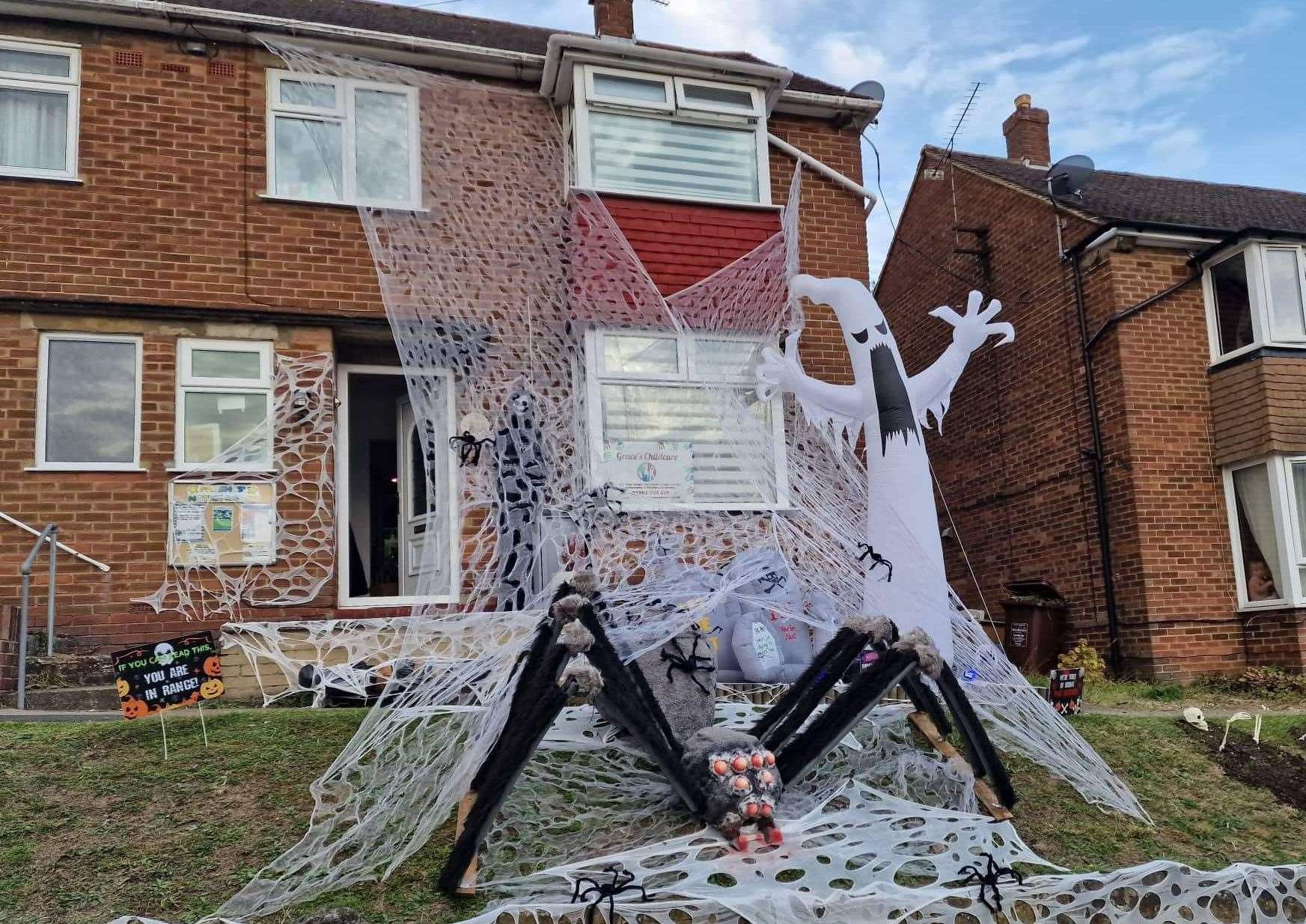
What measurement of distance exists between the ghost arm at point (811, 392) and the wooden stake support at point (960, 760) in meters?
2.34

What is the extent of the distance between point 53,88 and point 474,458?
22.1 ft

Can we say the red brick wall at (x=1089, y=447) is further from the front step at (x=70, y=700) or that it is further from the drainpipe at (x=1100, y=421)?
the front step at (x=70, y=700)

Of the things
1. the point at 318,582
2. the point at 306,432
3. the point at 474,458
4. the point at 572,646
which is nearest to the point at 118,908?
the point at 572,646

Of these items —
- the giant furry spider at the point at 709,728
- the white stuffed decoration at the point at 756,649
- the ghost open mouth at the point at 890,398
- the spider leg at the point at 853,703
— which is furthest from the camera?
the white stuffed decoration at the point at 756,649

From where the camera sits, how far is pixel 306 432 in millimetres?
9430

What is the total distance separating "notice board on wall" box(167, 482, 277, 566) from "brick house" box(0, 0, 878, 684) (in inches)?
3.5

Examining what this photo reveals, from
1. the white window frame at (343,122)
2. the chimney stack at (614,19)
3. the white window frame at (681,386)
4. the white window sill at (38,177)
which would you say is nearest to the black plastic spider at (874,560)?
the white window frame at (681,386)

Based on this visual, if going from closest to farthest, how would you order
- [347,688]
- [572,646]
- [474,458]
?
[572,646] → [474,458] → [347,688]

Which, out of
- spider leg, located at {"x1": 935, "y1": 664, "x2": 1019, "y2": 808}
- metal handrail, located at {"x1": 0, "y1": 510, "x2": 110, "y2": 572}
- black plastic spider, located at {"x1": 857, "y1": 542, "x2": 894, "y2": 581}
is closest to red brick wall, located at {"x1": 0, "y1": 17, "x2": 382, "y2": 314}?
metal handrail, located at {"x1": 0, "y1": 510, "x2": 110, "y2": 572}

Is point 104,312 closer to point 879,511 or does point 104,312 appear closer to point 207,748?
point 207,748

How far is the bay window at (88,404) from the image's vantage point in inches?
349

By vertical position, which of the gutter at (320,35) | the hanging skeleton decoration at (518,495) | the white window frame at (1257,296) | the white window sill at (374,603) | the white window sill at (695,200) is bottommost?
the white window sill at (374,603)

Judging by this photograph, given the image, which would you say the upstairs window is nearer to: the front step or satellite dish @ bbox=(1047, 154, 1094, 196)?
satellite dish @ bbox=(1047, 154, 1094, 196)

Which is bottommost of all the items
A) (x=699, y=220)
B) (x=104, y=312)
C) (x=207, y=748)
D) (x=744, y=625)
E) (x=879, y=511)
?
(x=207, y=748)
